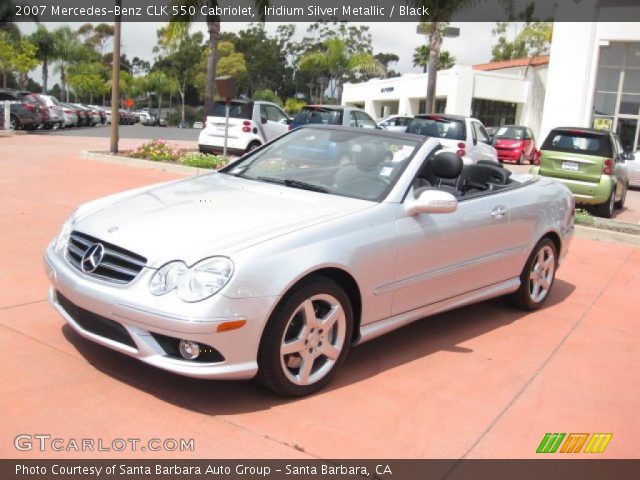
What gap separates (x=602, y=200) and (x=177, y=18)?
13.9 meters

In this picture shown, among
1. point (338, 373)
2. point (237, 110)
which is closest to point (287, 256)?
point (338, 373)

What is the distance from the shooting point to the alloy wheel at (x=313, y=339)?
377 centimetres

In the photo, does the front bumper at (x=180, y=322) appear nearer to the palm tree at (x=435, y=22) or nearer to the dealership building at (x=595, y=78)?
the palm tree at (x=435, y=22)

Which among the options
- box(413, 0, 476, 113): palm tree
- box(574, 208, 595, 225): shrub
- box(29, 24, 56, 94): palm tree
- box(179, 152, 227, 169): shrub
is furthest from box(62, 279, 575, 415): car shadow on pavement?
box(29, 24, 56, 94): palm tree

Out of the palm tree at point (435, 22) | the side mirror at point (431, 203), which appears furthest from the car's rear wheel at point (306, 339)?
the palm tree at point (435, 22)

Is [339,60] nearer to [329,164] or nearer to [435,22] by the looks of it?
[435,22]

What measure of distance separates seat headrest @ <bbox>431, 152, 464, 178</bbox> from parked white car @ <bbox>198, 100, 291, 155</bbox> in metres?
11.6

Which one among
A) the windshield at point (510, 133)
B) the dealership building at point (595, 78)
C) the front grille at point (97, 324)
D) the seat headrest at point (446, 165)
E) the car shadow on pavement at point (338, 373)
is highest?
the dealership building at point (595, 78)

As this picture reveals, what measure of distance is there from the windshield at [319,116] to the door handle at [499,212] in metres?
11.0

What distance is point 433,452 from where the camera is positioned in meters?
3.46

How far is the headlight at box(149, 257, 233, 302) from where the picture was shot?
3451mm

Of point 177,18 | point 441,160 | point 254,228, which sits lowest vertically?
point 254,228
